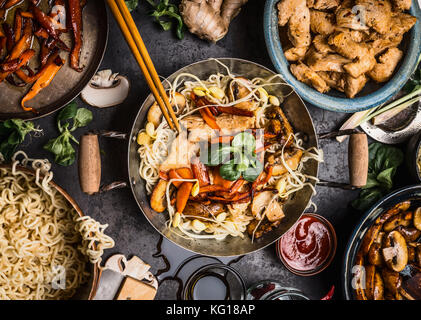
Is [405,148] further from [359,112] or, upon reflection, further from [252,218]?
[252,218]

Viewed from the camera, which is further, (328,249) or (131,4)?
(328,249)

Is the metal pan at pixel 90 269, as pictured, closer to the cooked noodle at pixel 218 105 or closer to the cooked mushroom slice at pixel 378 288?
the cooked noodle at pixel 218 105

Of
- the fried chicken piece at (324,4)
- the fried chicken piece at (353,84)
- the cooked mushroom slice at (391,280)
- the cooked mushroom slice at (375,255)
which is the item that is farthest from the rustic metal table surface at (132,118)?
the cooked mushroom slice at (391,280)

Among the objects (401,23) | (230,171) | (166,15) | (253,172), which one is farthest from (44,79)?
(401,23)

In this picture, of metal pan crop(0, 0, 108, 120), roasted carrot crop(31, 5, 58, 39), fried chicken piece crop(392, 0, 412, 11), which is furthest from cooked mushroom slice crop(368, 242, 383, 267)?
roasted carrot crop(31, 5, 58, 39)

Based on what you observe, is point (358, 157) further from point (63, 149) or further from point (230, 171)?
point (63, 149)

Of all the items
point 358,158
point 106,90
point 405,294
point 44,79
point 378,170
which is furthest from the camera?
point 378,170
